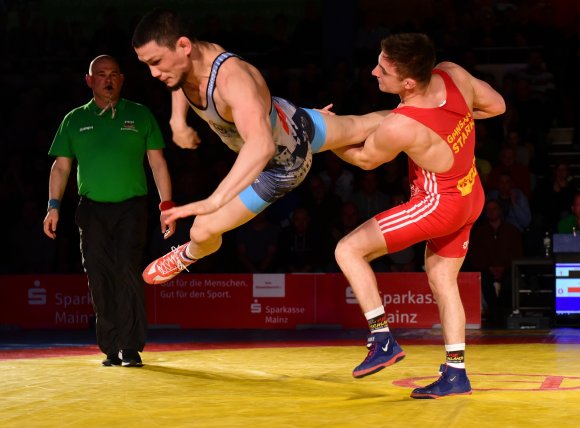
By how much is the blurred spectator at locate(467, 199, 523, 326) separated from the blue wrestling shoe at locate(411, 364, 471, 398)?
16.6 feet

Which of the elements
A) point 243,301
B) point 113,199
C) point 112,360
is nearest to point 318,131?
point 113,199

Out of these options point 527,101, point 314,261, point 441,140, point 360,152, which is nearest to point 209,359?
point 360,152

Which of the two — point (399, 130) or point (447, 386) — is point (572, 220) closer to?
point (447, 386)

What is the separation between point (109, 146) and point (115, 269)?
0.71 metres

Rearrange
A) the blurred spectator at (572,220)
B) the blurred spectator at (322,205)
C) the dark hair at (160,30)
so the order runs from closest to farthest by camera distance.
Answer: the dark hair at (160,30) → the blurred spectator at (572,220) → the blurred spectator at (322,205)

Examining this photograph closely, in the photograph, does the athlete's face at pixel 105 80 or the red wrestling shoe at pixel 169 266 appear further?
the athlete's face at pixel 105 80

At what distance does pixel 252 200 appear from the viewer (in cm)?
463

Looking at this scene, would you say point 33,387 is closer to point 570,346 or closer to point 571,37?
point 570,346

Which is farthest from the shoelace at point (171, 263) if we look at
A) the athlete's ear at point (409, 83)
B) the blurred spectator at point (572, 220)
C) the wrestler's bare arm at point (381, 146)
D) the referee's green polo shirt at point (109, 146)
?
the blurred spectator at point (572, 220)

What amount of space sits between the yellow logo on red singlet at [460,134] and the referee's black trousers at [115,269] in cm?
219

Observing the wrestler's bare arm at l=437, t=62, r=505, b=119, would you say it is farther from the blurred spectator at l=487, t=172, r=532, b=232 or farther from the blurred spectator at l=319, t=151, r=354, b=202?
the blurred spectator at l=319, t=151, r=354, b=202

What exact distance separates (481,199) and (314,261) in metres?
5.41

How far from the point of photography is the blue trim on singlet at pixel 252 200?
15.2 ft

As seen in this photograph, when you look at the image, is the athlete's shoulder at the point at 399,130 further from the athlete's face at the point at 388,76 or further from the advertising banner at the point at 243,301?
the advertising banner at the point at 243,301
